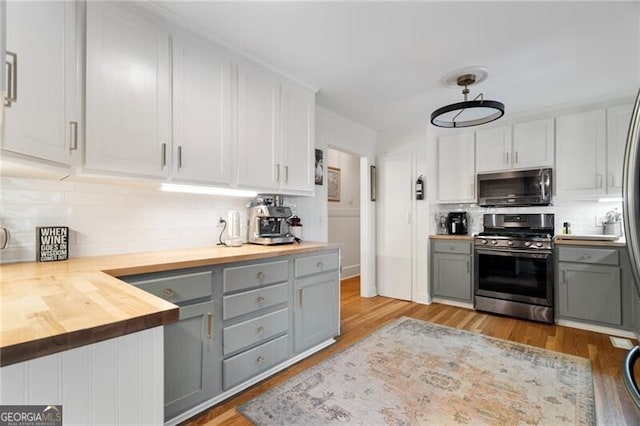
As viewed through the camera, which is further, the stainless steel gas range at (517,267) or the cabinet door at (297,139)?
the stainless steel gas range at (517,267)

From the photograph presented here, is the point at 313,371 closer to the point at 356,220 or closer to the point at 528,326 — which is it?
the point at 528,326

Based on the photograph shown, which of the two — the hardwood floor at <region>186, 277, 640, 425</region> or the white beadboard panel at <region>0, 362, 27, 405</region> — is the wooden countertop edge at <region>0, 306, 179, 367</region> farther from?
the hardwood floor at <region>186, 277, 640, 425</region>

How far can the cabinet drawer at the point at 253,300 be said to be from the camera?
1833 millimetres

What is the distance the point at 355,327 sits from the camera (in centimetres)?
306

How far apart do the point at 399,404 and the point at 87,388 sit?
1.73 meters

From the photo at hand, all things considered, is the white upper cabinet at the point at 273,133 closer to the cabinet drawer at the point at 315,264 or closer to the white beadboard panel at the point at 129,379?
the cabinet drawer at the point at 315,264

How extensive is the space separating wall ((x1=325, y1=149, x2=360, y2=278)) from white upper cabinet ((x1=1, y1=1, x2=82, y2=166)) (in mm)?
3987

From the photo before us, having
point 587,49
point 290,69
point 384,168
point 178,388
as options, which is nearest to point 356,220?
point 384,168

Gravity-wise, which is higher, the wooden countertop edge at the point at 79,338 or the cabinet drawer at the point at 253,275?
the wooden countertop edge at the point at 79,338

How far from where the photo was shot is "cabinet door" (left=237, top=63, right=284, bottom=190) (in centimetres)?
226

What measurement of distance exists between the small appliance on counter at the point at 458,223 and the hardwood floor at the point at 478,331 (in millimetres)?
1019

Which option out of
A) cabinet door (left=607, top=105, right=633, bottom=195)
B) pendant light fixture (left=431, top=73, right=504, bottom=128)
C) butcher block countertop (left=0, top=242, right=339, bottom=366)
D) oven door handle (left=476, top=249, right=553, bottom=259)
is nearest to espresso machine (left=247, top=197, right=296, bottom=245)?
butcher block countertop (left=0, top=242, right=339, bottom=366)

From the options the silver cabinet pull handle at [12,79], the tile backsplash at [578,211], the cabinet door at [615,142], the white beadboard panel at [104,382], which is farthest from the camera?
the tile backsplash at [578,211]

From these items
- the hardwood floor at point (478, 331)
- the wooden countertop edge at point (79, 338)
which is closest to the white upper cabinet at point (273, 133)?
the hardwood floor at point (478, 331)
